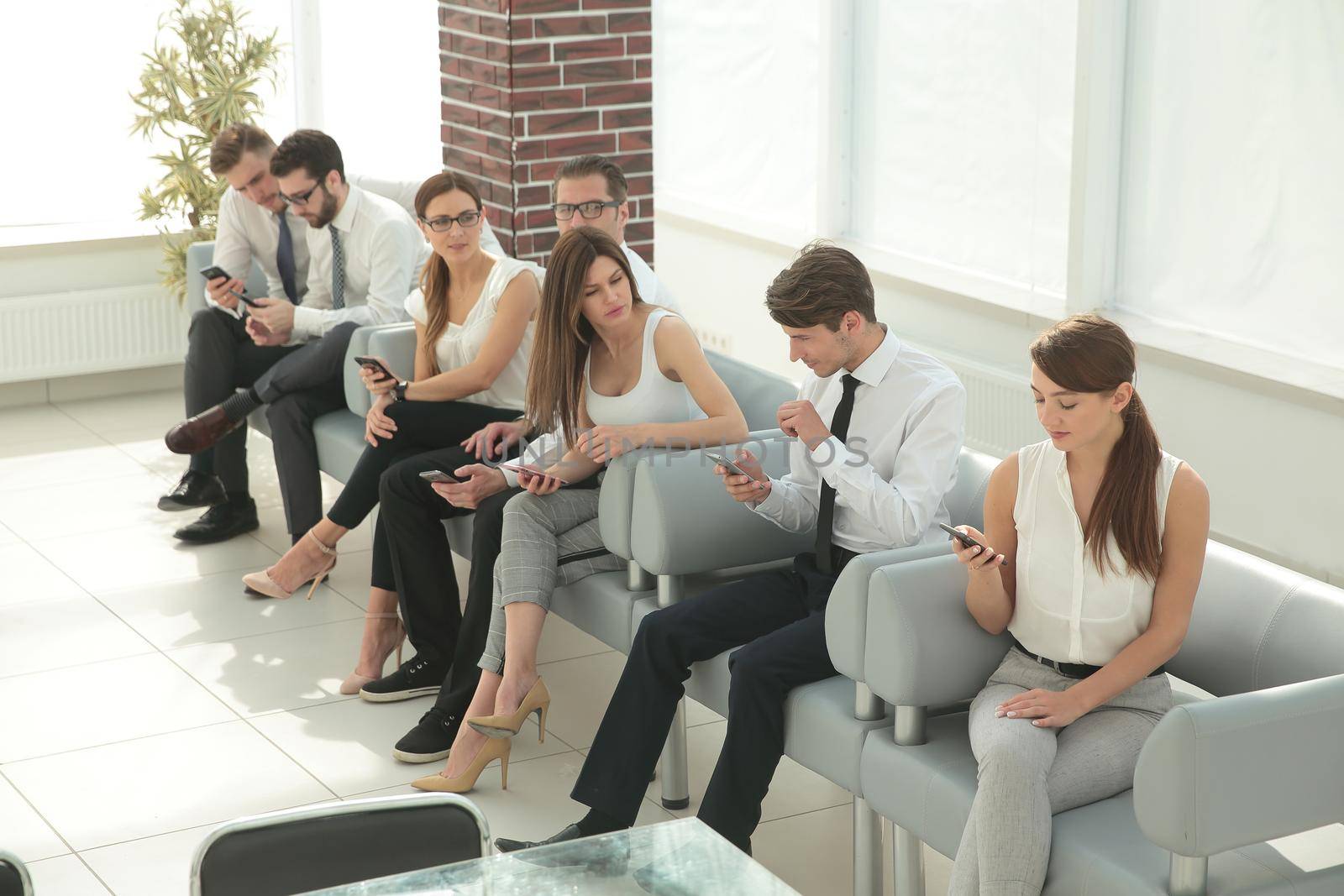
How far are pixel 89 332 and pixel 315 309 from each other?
8.14 ft

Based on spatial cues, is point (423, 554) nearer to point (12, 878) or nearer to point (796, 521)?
point (796, 521)

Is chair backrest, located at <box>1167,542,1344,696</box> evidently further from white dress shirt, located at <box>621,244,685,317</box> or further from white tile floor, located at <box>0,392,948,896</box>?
white dress shirt, located at <box>621,244,685,317</box>

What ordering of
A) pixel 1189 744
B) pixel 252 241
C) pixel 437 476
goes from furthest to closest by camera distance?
pixel 252 241 → pixel 437 476 → pixel 1189 744

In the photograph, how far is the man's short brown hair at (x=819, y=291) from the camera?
3.25 m

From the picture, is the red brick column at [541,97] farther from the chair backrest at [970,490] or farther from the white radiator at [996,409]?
the chair backrest at [970,490]

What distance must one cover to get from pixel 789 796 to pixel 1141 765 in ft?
4.96

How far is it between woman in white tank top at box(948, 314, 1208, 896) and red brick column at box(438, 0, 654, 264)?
3015 millimetres

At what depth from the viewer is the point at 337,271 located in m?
5.39

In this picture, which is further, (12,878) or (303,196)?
(303,196)

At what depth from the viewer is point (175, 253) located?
7.28 meters

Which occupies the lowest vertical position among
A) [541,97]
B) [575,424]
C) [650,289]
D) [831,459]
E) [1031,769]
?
[1031,769]

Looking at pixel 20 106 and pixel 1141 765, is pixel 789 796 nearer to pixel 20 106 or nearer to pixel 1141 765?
pixel 1141 765

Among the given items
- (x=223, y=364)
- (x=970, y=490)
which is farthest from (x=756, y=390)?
(x=223, y=364)

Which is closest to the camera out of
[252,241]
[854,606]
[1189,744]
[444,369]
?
[1189,744]
